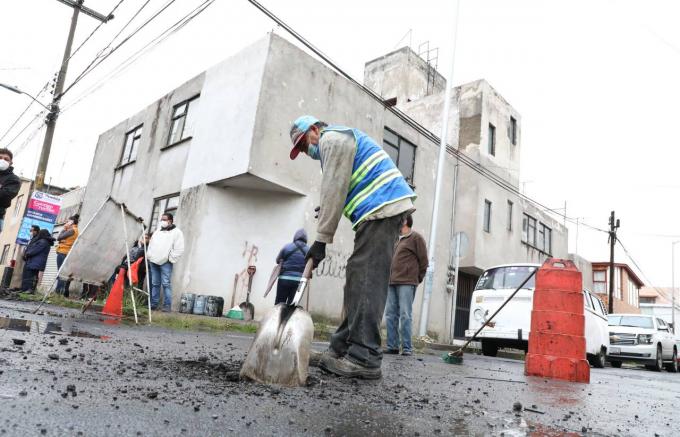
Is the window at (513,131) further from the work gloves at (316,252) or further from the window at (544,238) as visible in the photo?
the work gloves at (316,252)

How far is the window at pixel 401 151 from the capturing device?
14.8 m

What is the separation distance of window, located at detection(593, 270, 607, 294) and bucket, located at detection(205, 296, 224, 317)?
113ft

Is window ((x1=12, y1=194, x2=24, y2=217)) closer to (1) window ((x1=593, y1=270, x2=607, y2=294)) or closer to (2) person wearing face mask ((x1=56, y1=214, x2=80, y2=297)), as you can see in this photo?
(2) person wearing face mask ((x1=56, y1=214, x2=80, y2=297))

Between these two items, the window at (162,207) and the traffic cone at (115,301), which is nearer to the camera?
the traffic cone at (115,301)

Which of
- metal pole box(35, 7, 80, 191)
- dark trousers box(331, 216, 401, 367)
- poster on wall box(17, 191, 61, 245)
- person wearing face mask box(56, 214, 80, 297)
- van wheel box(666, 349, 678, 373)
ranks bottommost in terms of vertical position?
van wheel box(666, 349, 678, 373)

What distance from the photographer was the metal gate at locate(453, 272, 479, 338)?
18020 millimetres

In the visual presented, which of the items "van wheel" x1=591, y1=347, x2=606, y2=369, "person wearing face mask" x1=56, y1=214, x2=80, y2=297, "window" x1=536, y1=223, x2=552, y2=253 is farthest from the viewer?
"window" x1=536, y1=223, x2=552, y2=253

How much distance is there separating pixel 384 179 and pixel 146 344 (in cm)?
227

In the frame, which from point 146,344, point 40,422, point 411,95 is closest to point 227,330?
point 146,344

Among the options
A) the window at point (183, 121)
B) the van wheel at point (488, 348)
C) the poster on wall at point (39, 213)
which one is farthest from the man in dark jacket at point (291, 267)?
the poster on wall at point (39, 213)

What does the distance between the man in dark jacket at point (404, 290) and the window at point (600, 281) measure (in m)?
35.6

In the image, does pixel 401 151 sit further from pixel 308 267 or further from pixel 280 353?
pixel 280 353

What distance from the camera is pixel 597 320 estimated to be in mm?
10109

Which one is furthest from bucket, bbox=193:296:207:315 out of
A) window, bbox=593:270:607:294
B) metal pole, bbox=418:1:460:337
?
window, bbox=593:270:607:294
